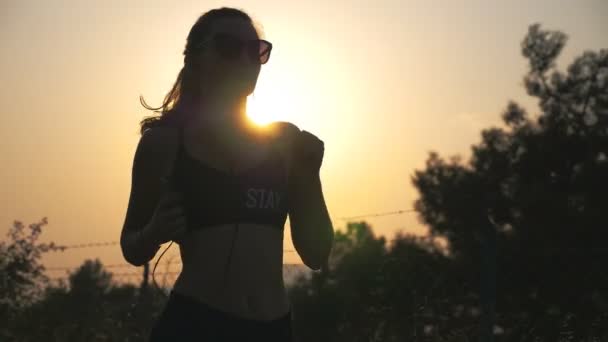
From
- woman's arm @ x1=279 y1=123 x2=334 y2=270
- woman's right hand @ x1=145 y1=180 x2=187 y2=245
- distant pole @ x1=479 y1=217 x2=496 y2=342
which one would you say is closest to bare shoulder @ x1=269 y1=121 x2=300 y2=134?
woman's arm @ x1=279 y1=123 x2=334 y2=270

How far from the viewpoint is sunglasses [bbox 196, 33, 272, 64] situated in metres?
2.61

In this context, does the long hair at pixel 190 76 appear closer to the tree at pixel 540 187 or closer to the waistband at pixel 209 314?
the waistband at pixel 209 314

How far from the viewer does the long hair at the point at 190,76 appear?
8.59ft

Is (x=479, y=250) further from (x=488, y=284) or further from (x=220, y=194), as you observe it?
(x=220, y=194)

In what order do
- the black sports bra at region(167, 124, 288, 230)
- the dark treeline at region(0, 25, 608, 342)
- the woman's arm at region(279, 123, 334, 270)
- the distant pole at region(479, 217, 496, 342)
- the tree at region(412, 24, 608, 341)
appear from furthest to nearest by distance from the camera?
1. the tree at region(412, 24, 608, 341)
2. the dark treeline at region(0, 25, 608, 342)
3. the distant pole at region(479, 217, 496, 342)
4. the woman's arm at region(279, 123, 334, 270)
5. the black sports bra at region(167, 124, 288, 230)

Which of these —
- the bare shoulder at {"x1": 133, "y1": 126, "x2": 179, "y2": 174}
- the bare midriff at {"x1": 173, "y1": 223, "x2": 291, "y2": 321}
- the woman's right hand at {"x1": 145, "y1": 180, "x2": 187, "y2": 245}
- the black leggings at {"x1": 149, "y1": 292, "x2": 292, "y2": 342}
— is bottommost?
the black leggings at {"x1": 149, "y1": 292, "x2": 292, "y2": 342}

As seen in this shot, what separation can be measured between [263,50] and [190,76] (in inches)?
11.4

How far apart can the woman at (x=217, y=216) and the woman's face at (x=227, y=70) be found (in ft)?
0.30

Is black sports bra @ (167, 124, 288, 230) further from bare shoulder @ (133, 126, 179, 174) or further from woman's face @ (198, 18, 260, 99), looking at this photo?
woman's face @ (198, 18, 260, 99)

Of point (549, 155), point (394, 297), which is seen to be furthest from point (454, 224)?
point (394, 297)

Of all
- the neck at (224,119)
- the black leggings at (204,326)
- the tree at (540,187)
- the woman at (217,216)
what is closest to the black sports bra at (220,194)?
the woman at (217,216)

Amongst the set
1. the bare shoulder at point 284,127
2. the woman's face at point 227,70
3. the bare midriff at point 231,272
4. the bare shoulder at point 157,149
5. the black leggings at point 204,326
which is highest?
the woman's face at point 227,70

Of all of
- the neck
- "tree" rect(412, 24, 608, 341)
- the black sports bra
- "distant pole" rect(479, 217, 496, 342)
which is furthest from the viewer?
"tree" rect(412, 24, 608, 341)

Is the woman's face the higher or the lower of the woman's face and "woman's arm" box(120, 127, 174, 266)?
the higher
